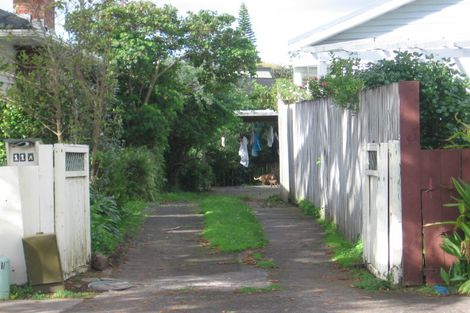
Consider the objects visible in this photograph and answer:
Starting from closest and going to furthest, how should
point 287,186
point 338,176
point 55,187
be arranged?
point 55,187 → point 338,176 → point 287,186

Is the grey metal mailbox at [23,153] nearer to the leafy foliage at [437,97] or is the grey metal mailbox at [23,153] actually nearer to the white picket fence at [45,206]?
the white picket fence at [45,206]

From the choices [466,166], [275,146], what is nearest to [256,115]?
[275,146]

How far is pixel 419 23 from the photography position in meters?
18.9

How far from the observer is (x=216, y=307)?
7875 mm

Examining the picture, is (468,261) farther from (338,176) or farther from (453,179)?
(338,176)

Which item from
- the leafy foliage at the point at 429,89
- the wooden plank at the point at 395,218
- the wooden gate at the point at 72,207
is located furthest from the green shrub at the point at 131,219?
the wooden plank at the point at 395,218

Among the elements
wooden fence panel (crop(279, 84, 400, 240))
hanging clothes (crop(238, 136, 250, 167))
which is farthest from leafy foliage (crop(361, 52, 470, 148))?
hanging clothes (crop(238, 136, 250, 167))

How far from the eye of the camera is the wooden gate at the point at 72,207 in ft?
31.0

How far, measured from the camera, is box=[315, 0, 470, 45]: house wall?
60.9 ft

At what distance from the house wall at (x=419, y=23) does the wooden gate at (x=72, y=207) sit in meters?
10.4

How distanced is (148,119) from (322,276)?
1400cm

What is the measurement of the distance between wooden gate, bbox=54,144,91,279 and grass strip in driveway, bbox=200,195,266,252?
2.54 m

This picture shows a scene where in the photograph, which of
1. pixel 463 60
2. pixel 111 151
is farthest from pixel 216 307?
pixel 463 60

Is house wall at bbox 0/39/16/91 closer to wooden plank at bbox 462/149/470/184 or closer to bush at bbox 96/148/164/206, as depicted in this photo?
bush at bbox 96/148/164/206
